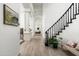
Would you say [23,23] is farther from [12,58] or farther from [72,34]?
[12,58]

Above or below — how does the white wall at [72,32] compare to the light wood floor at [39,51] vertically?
above

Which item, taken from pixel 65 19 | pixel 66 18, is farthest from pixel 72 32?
pixel 65 19

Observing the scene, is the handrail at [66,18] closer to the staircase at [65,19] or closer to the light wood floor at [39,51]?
the staircase at [65,19]

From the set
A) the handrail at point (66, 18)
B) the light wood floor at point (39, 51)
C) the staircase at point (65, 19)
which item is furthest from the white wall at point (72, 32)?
the light wood floor at point (39, 51)

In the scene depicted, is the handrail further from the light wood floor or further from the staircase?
the light wood floor

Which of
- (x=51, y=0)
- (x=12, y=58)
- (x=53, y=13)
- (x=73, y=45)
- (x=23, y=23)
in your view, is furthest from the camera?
(x=23, y=23)

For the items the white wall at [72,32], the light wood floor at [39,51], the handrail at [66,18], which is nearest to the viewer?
the light wood floor at [39,51]

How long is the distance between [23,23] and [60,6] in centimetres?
373

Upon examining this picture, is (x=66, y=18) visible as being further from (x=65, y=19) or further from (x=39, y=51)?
(x=39, y=51)

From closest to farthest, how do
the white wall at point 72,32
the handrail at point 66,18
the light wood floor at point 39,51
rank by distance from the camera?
the light wood floor at point 39,51
the white wall at point 72,32
the handrail at point 66,18

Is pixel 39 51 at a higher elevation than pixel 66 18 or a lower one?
lower

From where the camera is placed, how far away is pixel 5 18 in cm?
320

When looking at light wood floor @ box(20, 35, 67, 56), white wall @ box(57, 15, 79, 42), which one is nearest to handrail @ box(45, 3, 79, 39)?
white wall @ box(57, 15, 79, 42)

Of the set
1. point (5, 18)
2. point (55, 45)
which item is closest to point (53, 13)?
point (55, 45)
